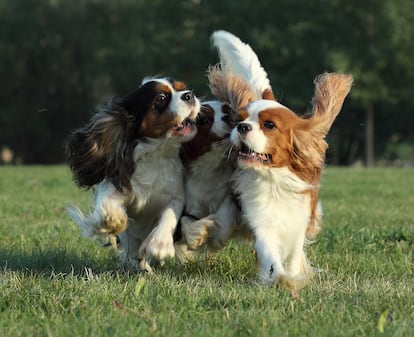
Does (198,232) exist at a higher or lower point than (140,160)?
lower

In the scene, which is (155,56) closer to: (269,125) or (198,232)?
(198,232)

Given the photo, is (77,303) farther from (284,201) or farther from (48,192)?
(48,192)

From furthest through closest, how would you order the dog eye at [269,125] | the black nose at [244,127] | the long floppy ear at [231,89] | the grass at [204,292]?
1. the long floppy ear at [231,89]
2. the dog eye at [269,125]
3. the black nose at [244,127]
4. the grass at [204,292]

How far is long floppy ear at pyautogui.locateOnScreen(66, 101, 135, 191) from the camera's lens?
4750 mm

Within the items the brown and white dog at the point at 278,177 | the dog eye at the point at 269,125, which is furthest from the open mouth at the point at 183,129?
the dog eye at the point at 269,125

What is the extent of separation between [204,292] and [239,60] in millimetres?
2299

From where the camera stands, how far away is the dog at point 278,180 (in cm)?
429

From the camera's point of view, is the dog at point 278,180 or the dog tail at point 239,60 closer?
the dog at point 278,180

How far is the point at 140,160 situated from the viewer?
4.75 metres

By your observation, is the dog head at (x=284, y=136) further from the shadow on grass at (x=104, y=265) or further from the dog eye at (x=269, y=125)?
the shadow on grass at (x=104, y=265)

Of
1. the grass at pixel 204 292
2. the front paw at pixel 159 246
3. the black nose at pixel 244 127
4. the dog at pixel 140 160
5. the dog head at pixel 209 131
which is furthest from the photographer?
the dog head at pixel 209 131

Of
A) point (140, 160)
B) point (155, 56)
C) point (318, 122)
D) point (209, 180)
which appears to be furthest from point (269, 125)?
point (155, 56)

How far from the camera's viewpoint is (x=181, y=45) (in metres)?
31.5

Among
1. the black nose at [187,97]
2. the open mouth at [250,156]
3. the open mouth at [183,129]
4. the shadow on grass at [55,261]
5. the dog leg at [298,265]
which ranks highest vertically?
the black nose at [187,97]
